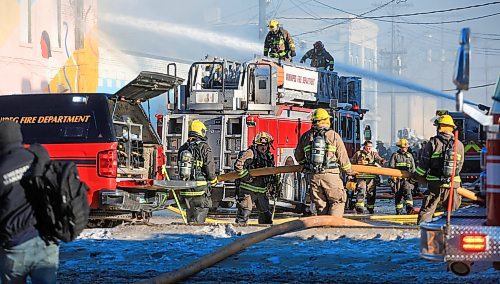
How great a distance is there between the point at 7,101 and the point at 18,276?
613cm

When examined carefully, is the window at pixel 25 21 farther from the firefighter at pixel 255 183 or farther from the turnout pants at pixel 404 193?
the firefighter at pixel 255 183

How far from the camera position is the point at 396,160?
16.4 metres

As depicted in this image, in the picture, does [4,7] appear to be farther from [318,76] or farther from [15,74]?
[318,76]

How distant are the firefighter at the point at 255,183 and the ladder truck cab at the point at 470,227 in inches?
245

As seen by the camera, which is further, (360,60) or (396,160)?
(360,60)

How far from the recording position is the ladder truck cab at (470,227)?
5691 millimetres

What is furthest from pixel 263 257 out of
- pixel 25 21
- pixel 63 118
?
pixel 25 21

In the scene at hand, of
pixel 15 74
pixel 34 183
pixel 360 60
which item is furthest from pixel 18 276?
pixel 360 60

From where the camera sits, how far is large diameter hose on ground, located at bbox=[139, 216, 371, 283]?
7715 millimetres

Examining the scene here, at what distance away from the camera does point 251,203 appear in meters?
12.8

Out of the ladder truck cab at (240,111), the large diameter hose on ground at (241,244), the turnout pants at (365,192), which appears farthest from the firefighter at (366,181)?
the large diameter hose on ground at (241,244)

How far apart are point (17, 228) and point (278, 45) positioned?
1333 centimetres

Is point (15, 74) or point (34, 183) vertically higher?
point (15, 74)

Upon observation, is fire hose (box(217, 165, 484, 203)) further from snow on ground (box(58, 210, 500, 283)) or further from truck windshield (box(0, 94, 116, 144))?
truck windshield (box(0, 94, 116, 144))
